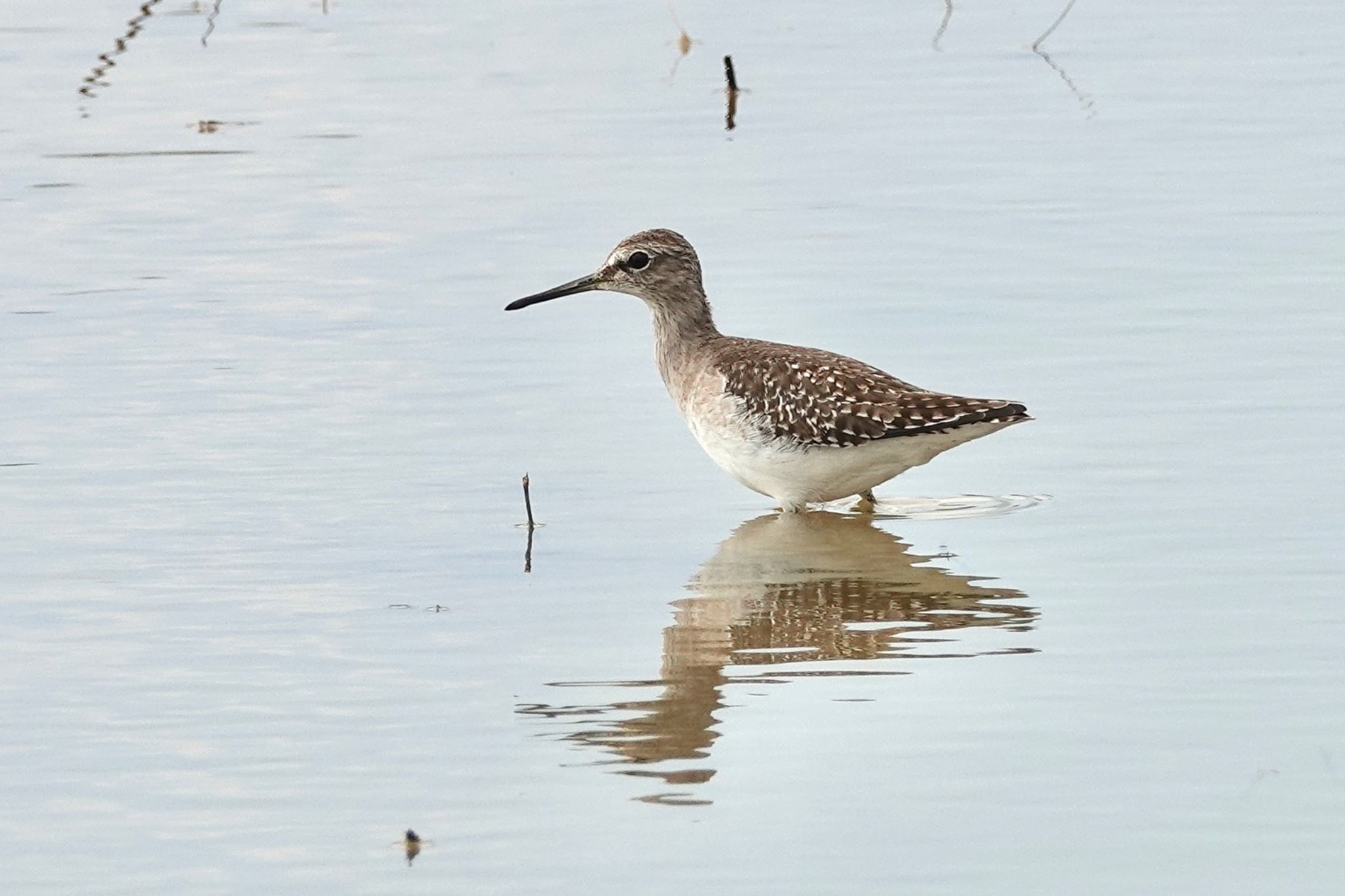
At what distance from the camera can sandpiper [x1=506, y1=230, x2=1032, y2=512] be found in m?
10.1

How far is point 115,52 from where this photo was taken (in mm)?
19656

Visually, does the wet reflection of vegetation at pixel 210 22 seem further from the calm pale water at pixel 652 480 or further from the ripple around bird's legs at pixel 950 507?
the ripple around bird's legs at pixel 950 507

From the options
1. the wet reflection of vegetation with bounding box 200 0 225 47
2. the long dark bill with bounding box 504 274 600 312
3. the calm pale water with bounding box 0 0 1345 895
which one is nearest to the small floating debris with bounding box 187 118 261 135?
the calm pale water with bounding box 0 0 1345 895

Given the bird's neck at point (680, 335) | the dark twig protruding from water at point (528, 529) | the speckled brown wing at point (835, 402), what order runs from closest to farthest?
1. the dark twig protruding from water at point (528, 529)
2. the speckled brown wing at point (835, 402)
3. the bird's neck at point (680, 335)

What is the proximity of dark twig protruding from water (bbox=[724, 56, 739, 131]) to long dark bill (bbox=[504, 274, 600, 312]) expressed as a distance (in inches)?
227

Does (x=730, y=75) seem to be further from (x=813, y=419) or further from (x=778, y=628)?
(x=778, y=628)

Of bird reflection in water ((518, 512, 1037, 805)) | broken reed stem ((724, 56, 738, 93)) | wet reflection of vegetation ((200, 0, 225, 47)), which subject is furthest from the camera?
wet reflection of vegetation ((200, 0, 225, 47))

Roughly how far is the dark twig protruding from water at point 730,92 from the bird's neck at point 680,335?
590 centimetres

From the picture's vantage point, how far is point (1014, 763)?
22.2 ft

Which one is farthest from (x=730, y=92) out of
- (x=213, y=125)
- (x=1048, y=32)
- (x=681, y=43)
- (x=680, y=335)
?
(x=680, y=335)

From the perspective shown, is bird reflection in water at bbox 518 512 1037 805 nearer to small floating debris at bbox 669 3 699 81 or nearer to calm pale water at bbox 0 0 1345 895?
calm pale water at bbox 0 0 1345 895

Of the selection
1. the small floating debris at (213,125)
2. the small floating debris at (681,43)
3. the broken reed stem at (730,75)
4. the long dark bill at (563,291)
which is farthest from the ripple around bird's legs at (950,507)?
the small floating debris at (681,43)

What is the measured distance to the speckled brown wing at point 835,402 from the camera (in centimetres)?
1000

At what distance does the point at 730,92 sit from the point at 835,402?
7.76 meters
